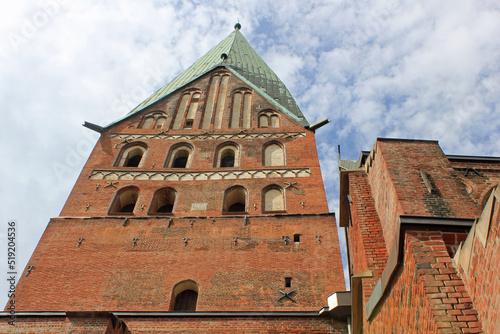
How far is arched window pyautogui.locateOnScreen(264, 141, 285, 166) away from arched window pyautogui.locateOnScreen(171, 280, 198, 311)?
5.91 metres

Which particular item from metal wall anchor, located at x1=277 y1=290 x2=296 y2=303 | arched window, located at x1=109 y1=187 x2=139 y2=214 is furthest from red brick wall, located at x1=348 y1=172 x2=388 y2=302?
arched window, located at x1=109 y1=187 x2=139 y2=214

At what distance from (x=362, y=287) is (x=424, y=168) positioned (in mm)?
1849

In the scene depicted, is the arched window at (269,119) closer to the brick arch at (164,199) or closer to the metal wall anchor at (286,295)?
the brick arch at (164,199)

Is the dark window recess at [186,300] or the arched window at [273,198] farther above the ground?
the arched window at [273,198]

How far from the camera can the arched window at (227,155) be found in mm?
14977

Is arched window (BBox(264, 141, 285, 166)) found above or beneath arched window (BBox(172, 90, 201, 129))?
beneath

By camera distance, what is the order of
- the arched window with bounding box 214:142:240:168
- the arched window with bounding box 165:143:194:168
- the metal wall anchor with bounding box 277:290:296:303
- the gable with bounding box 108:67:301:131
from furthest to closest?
the gable with bounding box 108:67:301:131 < the arched window with bounding box 165:143:194:168 < the arched window with bounding box 214:142:240:168 < the metal wall anchor with bounding box 277:290:296:303

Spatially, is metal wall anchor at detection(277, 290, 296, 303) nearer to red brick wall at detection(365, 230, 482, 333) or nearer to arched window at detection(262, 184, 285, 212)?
arched window at detection(262, 184, 285, 212)

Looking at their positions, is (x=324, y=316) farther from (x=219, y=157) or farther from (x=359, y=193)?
(x=219, y=157)

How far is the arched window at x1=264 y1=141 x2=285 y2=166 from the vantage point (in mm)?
14648

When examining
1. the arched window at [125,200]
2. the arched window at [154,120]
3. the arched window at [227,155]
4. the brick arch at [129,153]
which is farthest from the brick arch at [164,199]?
the arched window at [154,120]

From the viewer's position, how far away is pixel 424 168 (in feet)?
19.9

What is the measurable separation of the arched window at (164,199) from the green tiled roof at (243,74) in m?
6.00

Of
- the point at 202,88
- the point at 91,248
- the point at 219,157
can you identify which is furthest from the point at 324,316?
the point at 202,88
